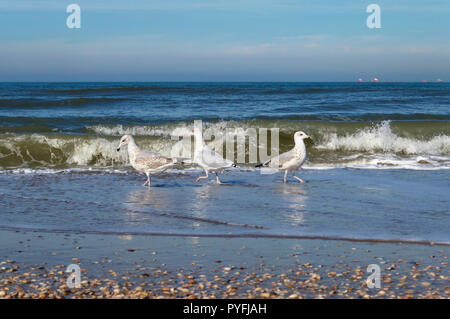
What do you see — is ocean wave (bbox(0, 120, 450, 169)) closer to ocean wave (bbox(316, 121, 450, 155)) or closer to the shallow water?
ocean wave (bbox(316, 121, 450, 155))

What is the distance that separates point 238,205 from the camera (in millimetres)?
8484

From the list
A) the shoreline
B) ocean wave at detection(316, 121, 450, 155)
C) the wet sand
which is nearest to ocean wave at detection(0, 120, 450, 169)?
ocean wave at detection(316, 121, 450, 155)

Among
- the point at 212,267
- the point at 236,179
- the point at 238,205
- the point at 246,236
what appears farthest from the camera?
the point at 236,179

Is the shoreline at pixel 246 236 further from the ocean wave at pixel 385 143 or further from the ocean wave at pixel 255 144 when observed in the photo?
the ocean wave at pixel 385 143

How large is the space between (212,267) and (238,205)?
9.94ft

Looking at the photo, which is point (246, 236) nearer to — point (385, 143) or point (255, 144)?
point (255, 144)

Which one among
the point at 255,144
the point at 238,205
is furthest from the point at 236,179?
the point at 255,144

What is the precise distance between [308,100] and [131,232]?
24885mm

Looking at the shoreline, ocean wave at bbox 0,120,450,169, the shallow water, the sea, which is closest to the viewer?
the shoreline

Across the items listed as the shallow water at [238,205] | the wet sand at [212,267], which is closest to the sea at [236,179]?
the shallow water at [238,205]

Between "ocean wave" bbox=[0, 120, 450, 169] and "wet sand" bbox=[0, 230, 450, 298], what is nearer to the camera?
"wet sand" bbox=[0, 230, 450, 298]

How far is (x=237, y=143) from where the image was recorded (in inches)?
653

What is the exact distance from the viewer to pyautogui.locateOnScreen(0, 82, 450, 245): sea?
7254 mm

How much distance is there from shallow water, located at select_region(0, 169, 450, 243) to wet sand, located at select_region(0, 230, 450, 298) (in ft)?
1.46
